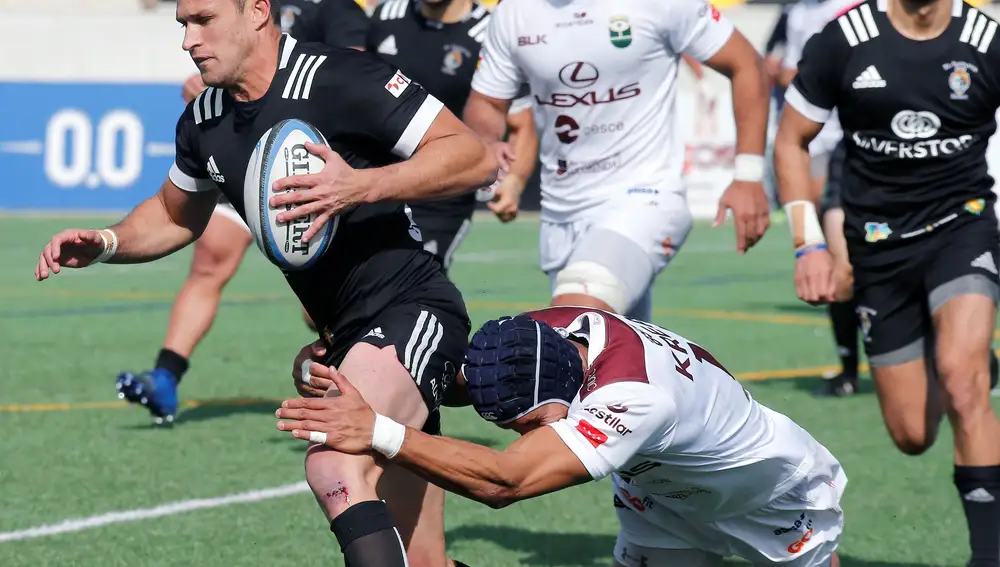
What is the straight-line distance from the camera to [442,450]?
412 centimetres

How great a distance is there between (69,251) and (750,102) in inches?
118

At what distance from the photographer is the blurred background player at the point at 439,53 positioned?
868cm

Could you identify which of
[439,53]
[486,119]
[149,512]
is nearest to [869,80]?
[486,119]

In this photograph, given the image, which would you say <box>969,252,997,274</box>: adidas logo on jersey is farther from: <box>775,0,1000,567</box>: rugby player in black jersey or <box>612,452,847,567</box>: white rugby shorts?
<box>612,452,847,567</box>: white rugby shorts

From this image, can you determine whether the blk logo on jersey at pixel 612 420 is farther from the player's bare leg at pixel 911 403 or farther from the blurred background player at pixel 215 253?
the blurred background player at pixel 215 253

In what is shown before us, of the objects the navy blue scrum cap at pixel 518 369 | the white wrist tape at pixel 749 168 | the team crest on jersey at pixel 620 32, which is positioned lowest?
the white wrist tape at pixel 749 168

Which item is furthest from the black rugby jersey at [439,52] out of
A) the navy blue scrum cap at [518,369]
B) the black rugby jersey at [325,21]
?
the navy blue scrum cap at [518,369]

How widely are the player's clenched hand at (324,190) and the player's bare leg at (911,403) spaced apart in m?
2.80

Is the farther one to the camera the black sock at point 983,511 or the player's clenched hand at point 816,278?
the player's clenched hand at point 816,278

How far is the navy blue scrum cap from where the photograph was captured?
13.9 feet

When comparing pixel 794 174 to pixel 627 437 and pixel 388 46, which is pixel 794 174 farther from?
pixel 388 46

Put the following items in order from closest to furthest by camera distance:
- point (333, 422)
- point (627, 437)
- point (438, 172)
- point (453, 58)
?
point (333, 422), point (627, 437), point (438, 172), point (453, 58)

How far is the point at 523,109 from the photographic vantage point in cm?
833

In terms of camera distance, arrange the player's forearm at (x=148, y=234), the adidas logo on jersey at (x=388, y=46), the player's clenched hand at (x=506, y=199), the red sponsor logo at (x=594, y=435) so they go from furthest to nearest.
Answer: the adidas logo on jersey at (x=388, y=46)
the player's clenched hand at (x=506, y=199)
the player's forearm at (x=148, y=234)
the red sponsor logo at (x=594, y=435)
